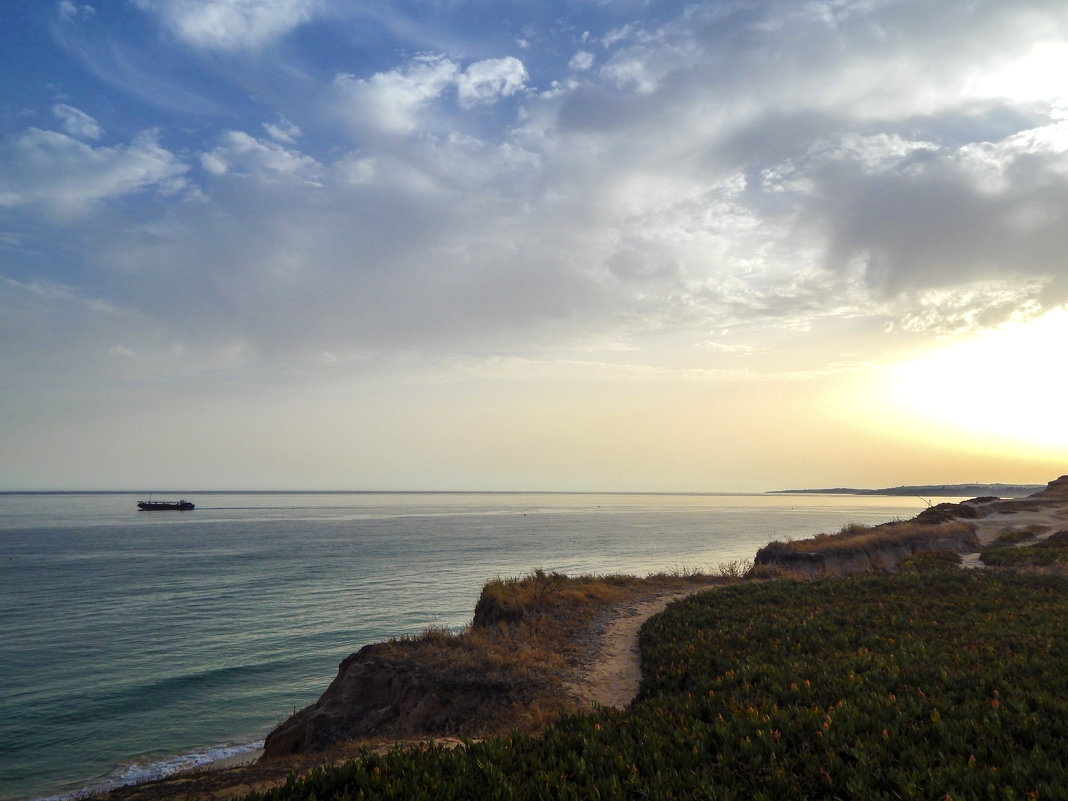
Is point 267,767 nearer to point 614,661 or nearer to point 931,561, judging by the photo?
point 614,661

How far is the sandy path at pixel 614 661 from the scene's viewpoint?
14.4 m

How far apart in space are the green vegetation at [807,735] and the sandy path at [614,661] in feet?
3.92

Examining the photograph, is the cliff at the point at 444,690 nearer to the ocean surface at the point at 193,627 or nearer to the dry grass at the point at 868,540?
the ocean surface at the point at 193,627

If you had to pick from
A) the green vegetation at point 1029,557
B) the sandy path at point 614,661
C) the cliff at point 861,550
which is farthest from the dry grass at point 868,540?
the sandy path at point 614,661

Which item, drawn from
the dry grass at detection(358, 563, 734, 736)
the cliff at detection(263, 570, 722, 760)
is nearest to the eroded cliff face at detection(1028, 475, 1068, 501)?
the dry grass at detection(358, 563, 734, 736)

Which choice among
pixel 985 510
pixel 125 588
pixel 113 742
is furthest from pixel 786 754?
pixel 985 510

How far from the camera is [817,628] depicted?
51.2ft

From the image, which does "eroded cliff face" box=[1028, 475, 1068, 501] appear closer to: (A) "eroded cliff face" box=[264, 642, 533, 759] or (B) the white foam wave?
(A) "eroded cliff face" box=[264, 642, 533, 759]

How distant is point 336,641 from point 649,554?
41795 mm

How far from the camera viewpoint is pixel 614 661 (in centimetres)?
1741

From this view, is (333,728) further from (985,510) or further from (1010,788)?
(985,510)

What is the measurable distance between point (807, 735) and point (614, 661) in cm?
975

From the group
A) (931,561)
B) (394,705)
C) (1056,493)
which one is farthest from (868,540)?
(1056,493)

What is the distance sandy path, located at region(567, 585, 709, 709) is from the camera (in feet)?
47.4
